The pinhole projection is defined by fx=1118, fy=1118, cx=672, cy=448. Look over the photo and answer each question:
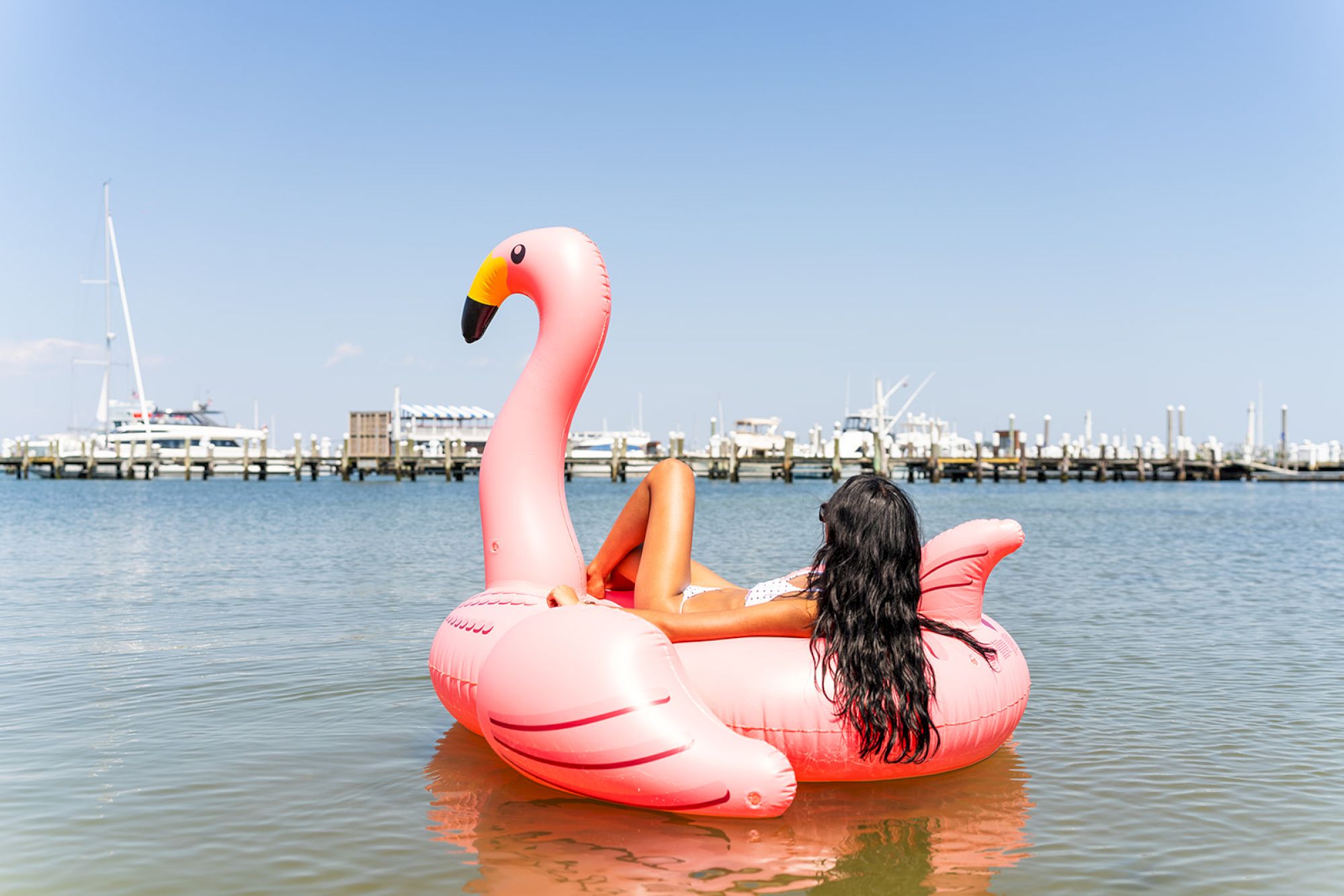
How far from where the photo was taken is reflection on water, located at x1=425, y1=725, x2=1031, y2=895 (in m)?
3.99

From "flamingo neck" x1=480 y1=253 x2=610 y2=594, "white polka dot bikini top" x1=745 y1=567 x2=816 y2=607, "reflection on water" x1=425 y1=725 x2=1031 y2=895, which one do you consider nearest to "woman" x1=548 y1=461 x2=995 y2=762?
"white polka dot bikini top" x1=745 y1=567 x2=816 y2=607

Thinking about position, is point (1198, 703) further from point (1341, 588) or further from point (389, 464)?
point (389, 464)

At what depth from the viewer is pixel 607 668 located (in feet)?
14.1

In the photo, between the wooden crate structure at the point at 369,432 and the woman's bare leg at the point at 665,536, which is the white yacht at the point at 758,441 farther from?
the woman's bare leg at the point at 665,536

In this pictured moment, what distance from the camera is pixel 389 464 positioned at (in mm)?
57875

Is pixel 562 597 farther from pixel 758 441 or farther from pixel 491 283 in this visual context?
pixel 758 441

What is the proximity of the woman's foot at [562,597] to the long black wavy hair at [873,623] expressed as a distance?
3.56 feet

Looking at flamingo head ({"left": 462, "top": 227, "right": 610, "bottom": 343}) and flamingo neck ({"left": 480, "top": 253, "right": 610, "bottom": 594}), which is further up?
flamingo head ({"left": 462, "top": 227, "right": 610, "bottom": 343})

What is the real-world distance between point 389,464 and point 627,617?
182ft

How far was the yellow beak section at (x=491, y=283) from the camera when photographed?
6.38 m

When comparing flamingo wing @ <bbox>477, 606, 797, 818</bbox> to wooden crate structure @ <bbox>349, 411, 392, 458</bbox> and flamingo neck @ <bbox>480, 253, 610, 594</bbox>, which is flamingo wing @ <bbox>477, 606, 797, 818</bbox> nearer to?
flamingo neck @ <bbox>480, 253, 610, 594</bbox>

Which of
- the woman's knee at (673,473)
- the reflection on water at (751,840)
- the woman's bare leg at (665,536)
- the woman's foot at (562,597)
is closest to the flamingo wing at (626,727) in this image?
the reflection on water at (751,840)

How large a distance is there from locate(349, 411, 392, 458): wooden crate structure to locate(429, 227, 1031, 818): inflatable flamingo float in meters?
58.4

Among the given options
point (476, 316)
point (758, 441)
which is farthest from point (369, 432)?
point (476, 316)
